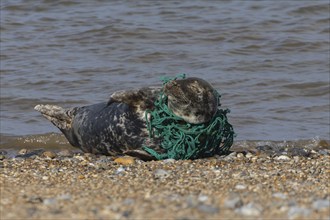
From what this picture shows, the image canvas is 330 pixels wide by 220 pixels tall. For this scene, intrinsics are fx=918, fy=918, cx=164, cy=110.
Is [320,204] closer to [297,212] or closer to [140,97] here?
[297,212]

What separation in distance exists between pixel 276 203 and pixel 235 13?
35.2 feet

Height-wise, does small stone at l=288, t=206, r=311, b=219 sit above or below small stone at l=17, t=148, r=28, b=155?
above

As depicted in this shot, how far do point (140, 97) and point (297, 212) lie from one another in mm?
2841

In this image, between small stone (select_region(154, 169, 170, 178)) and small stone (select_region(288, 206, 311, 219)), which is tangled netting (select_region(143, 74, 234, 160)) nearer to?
small stone (select_region(154, 169, 170, 178))

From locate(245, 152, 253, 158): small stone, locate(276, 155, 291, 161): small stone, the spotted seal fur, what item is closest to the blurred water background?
the spotted seal fur

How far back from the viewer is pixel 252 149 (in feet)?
27.3

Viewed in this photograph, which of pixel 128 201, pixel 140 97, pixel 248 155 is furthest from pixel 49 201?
pixel 248 155

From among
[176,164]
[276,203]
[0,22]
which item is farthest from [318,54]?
[276,203]

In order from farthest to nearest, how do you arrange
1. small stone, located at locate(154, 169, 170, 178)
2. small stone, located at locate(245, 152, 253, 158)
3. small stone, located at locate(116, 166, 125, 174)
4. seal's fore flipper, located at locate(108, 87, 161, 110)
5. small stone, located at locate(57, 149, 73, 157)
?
1. small stone, located at locate(57, 149, 73, 157)
2. small stone, located at locate(245, 152, 253, 158)
3. seal's fore flipper, located at locate(108, 87, 161, 110)
4. small stone, located at locate(116, 166, 125, 174)
5. small stone, located at locate(154, 169, 170, 178)

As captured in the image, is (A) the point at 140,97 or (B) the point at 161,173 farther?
(A) the point at 140,97

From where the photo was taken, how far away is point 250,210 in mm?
4594

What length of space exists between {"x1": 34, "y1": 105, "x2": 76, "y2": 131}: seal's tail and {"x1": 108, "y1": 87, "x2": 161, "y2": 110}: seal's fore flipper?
3.54 feet

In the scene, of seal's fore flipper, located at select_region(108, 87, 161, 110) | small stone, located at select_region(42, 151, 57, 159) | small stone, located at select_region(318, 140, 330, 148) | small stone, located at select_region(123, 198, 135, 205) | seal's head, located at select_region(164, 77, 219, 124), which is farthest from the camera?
small stone, located at select_region(318, 140, 330, 148)

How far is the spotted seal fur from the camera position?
6988 mm
